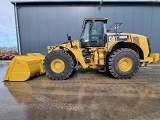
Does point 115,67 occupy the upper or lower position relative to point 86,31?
lower

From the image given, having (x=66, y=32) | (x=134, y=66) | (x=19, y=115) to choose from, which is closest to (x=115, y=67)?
(x=134, y=66)

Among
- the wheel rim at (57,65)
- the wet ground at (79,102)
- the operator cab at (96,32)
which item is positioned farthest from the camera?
the operator cab at (96,32)

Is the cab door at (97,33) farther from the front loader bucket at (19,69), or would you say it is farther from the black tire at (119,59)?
the front loader bucket at (19,69)

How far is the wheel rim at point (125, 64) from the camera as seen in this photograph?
5535 mm

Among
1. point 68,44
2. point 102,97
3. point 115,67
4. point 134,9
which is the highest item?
point 134,9

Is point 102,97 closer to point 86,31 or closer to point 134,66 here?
point 134,66

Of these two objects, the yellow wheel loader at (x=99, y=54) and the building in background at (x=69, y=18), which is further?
the building in background at (x=69, y=18)

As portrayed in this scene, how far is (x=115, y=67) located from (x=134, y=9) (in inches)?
216

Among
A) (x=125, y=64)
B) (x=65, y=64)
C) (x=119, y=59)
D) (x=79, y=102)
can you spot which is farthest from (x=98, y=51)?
(x=79, y=102)

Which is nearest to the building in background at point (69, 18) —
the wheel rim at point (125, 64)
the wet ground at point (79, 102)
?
the wheel rim at point (125, 64)

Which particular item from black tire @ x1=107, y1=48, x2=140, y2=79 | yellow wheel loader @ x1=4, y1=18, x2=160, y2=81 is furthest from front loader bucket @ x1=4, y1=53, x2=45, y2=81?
black tire @ x1=107, y1=48, x2=140, y2=79

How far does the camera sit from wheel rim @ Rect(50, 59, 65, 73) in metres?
5.56

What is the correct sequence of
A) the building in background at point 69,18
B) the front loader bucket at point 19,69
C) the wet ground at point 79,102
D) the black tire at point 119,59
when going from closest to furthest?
the wet ground at point 79,102 → the front loader bucket at point 19,69 → the black tire at point 119,59 → the building in background at point 69,18

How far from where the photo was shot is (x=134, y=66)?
552cm
